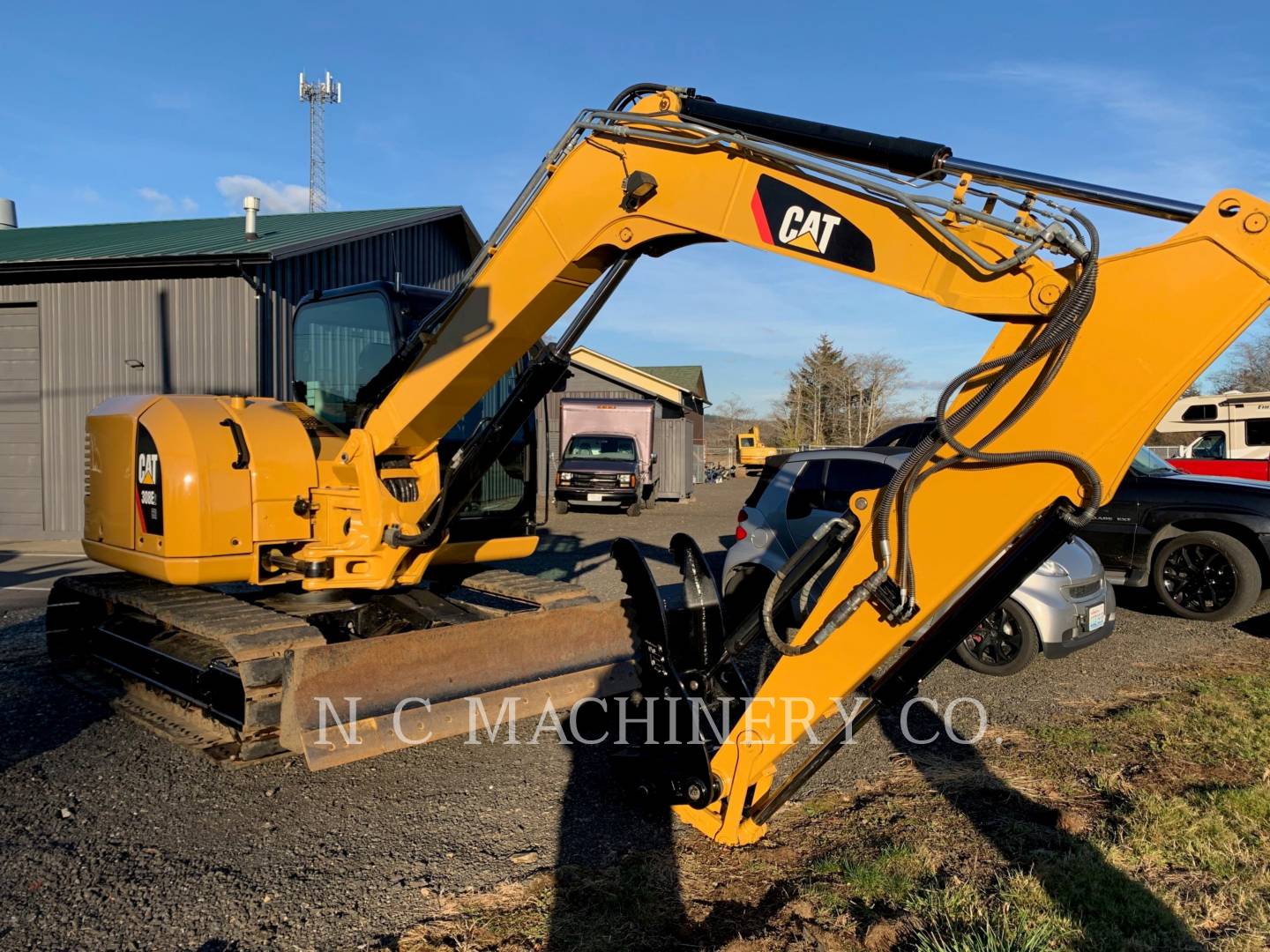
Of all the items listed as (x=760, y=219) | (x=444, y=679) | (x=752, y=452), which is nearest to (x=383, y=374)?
(x=444, y=679)

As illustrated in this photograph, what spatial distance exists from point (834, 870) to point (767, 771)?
1.66 ft

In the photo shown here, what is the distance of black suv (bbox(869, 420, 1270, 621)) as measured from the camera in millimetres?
8727

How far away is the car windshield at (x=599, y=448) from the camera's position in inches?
901

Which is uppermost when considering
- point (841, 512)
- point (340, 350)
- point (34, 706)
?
point (340, 350)

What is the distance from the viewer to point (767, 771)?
364 centimetres

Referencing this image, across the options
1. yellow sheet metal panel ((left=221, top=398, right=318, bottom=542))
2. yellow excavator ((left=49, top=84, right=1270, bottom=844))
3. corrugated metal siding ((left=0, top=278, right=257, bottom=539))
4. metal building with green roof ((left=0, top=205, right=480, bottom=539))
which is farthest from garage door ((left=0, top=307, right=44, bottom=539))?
yellow sheet metal panel ((left=221, top=398, right=318, bottom=542))

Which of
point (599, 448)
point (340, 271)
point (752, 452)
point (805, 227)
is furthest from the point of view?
point (752, 452)

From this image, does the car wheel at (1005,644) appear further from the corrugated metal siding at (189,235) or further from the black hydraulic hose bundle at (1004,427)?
the corrugated metal siding at (189,235)

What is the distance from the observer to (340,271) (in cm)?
1600

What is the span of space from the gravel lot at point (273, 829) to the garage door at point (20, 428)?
10.5 metres

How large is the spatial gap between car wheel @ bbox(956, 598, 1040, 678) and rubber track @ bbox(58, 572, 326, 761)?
4.75 m

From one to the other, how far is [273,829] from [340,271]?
13.4 metres

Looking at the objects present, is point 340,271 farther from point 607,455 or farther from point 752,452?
point 752,452

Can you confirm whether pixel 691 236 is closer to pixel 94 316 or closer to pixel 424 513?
pixel 424 513
